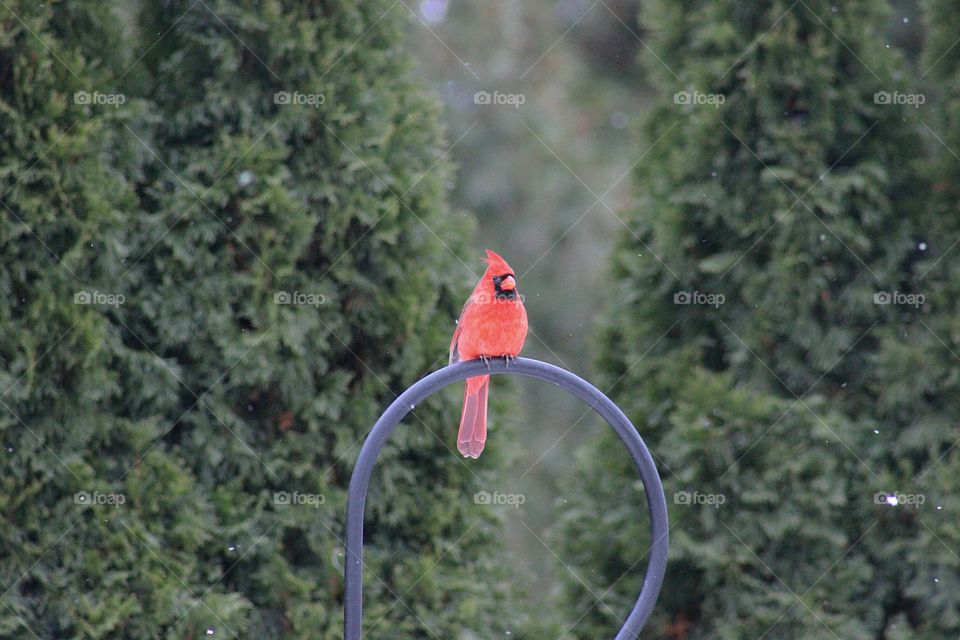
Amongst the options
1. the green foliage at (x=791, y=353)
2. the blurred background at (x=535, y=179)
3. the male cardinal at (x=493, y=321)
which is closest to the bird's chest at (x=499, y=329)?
the male cardinal at (x=493, y=321)

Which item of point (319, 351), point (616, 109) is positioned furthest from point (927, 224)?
point (616, 109)

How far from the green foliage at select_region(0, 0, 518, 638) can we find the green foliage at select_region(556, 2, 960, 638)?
85cm

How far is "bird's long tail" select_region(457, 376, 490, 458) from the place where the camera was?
292cm

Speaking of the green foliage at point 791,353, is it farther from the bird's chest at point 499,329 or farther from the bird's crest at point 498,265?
the bird's crest at point 498,265

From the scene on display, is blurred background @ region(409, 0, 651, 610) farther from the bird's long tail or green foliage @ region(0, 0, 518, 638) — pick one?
the bird's long tail

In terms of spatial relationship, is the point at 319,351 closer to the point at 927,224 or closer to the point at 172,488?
the point at 172,488

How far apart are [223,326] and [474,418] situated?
46.0 inches

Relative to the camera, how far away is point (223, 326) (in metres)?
3.72

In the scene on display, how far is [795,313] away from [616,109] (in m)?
6.79

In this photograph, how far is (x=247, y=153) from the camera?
3791mm

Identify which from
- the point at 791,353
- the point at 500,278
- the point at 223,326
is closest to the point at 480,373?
the point at 500,278

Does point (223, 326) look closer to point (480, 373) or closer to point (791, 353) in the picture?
point (480, 373)

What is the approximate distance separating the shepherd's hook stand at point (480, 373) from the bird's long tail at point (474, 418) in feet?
1.39

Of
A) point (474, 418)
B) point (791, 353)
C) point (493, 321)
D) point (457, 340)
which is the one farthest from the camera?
point (791, 353)
